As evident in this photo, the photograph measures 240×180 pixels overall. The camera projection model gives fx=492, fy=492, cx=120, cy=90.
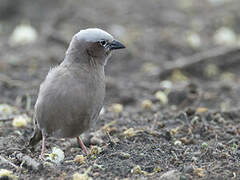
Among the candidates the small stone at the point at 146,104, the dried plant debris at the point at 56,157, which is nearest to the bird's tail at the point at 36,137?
the dried plant debris at the point at 56,157

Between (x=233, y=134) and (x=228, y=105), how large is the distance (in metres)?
1.81

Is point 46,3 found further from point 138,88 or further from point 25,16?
point 138,88

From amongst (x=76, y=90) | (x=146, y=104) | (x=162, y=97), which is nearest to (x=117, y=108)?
(x=146, y=104)

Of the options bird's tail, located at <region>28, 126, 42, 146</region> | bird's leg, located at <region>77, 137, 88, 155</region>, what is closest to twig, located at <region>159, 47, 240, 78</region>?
bird's leg, located at <region>77, 137, 88, 155</region>

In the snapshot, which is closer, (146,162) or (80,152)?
(146,162)

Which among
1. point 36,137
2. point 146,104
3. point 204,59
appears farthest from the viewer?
point 204,59

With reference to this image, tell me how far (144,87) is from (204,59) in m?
1.64

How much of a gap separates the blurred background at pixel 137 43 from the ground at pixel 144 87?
0.9 inches

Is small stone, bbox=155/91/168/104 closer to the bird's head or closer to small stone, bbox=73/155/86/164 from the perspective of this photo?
the bird's head

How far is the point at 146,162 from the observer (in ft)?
16.1

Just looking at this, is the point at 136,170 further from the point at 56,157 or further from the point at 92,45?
the point at 92,45

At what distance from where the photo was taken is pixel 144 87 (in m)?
8.82

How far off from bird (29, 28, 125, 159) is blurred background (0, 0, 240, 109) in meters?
2.40

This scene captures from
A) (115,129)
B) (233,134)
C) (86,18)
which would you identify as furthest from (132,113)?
(86,18)
